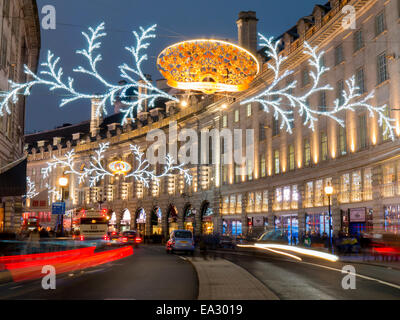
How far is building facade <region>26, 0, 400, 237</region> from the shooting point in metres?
33.8

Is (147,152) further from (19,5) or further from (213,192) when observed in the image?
(19,5)

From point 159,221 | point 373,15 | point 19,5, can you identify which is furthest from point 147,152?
point 373,15

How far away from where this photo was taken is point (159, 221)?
76.3 m

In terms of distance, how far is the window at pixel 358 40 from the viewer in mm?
36844

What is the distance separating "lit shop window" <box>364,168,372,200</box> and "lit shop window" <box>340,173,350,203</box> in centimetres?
233

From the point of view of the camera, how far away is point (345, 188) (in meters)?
38.8

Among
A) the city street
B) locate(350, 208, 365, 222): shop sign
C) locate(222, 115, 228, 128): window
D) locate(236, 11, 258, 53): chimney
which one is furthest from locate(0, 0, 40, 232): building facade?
locate(222, 115, 228, 128): window

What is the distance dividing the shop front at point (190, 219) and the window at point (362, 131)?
3239 centimetres

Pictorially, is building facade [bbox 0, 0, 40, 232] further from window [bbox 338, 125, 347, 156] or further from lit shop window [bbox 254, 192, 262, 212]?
lit shop window [bbox 254, 192, 262, 212]

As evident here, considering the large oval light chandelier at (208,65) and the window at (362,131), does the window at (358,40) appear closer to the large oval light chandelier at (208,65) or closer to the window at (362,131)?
the window at (362,131)

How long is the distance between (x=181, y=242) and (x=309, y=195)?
13.0 m

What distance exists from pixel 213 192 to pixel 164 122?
16.3m

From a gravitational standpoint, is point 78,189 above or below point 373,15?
below

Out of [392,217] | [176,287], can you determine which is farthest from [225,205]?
[176,287]
